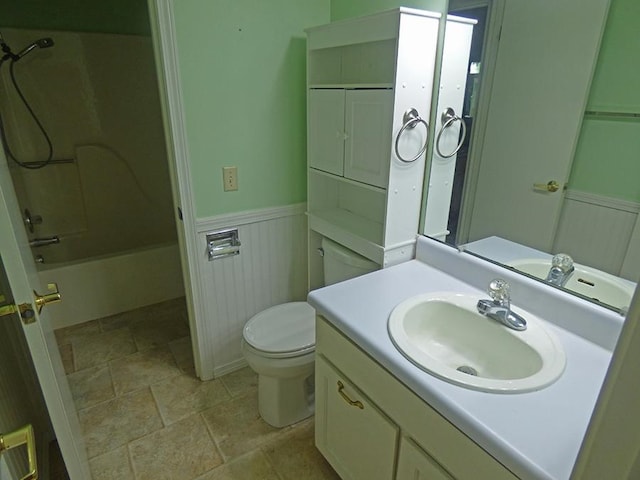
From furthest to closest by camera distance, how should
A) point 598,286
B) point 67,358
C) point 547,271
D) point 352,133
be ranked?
1. point 67,358
2. point 352,133
3. point 547,271
4. point 598,286

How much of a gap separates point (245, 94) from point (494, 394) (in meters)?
1.54

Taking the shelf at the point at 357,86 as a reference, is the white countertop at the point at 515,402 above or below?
below

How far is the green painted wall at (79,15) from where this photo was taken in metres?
2.30

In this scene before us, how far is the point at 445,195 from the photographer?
1.54 metres

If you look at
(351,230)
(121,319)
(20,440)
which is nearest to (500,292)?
(351,230)

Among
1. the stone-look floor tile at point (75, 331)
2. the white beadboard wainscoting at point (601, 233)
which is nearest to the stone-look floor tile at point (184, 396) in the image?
the stone-look floor tile at point (75, 331)

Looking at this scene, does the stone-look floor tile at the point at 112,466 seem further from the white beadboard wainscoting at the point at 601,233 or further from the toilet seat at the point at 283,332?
the white beadboard wainscoting at the point at 601,233

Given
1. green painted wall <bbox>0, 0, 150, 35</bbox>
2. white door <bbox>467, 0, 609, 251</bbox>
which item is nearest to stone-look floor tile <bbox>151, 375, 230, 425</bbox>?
white door <bbox>467, 0, 609, 251</bbox>

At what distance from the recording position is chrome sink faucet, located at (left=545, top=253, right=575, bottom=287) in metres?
1.17

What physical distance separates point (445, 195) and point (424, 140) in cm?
23

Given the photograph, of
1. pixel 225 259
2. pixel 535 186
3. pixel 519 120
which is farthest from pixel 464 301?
pixel 225 259

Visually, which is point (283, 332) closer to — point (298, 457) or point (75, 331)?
point (298, 457)

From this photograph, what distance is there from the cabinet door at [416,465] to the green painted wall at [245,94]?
130 centimetres

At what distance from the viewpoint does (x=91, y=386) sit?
2051 mm
